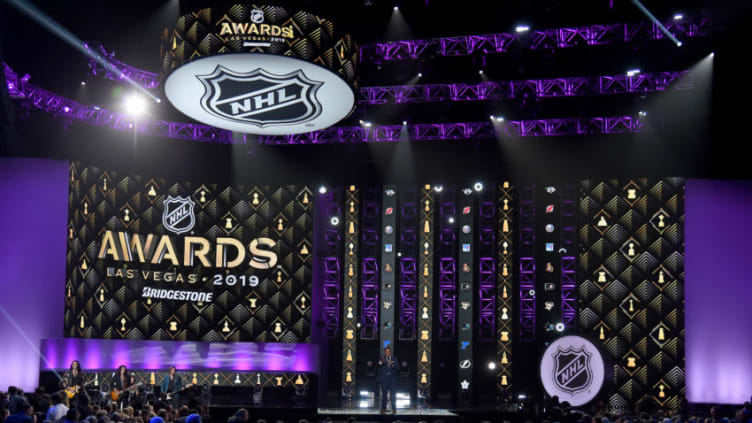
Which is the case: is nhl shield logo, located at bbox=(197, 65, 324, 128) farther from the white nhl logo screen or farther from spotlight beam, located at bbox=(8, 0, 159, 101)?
the white nhl logo screen

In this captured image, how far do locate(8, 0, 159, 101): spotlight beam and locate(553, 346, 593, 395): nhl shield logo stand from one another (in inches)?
392

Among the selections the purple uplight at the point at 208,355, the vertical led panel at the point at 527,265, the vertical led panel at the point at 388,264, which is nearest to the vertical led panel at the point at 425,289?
the vertical led panel at the point at 388,264

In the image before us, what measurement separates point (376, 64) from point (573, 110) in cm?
457

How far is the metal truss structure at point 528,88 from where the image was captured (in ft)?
47.7

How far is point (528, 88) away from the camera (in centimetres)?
1499

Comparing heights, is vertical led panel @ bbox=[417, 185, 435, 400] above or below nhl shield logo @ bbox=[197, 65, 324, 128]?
below

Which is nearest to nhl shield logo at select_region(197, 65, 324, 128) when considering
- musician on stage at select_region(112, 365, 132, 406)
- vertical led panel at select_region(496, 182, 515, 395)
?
musician on stage at select_region(112, 365, 132, 406)

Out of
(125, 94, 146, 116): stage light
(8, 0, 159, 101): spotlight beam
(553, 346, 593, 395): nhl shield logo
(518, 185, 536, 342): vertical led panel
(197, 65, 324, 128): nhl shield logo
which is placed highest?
(8, 0, 159, 101): spotlight beam

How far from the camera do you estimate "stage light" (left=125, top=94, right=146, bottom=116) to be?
1551 cm

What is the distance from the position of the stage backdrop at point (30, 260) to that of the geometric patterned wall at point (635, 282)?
464 inches

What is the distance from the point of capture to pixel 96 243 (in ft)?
54.3

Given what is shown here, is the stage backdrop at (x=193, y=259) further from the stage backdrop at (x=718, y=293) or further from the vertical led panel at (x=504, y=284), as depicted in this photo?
the stage backdrop at (x=718, y=293)

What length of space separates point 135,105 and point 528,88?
849 centimetres

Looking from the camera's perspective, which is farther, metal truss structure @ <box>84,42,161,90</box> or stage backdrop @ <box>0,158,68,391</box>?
stage backdrop @ <box>0,158,68,391</box>
